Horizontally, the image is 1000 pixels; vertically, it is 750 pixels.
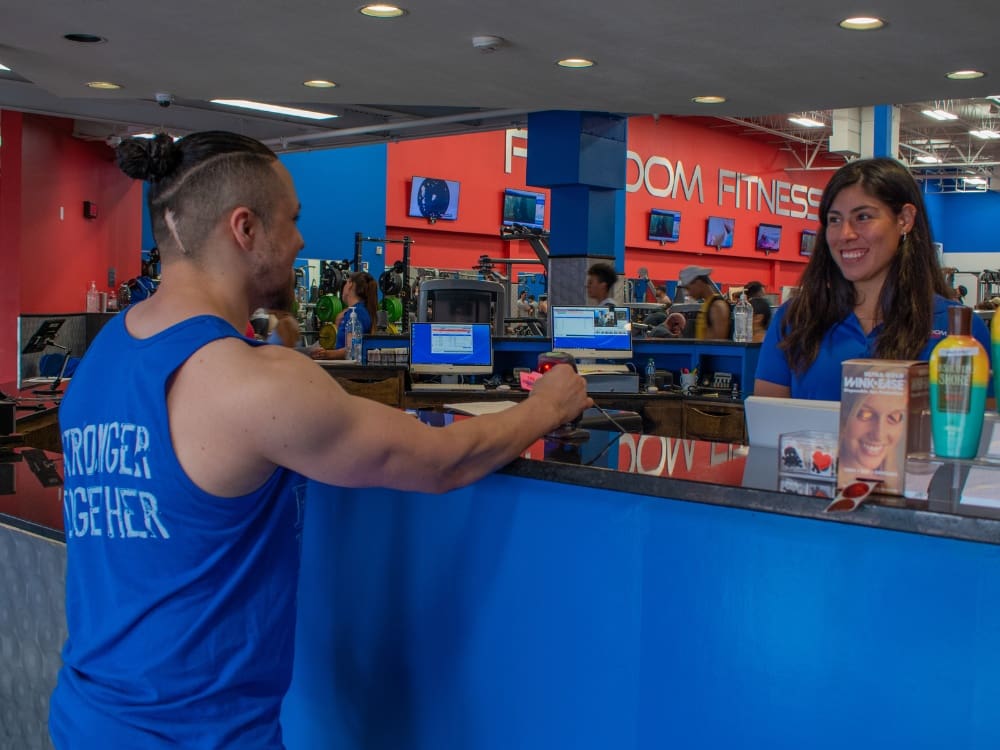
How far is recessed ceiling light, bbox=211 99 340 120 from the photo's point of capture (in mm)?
9445

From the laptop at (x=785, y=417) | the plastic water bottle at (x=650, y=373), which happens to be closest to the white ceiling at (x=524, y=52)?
the plastic water bottle at (x=650, y=373)

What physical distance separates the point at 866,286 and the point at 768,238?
21.5m

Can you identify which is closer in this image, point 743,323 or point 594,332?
point 594,332

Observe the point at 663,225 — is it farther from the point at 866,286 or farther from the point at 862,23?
the point at 866,286

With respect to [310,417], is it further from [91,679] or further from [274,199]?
[91,679]

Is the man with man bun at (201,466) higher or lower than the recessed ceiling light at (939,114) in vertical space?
lower

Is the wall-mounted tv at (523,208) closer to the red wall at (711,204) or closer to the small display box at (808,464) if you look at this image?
the red wall at (711,204)

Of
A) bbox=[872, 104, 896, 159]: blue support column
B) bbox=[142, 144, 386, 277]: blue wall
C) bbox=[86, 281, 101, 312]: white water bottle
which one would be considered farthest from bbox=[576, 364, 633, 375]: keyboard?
bbox=[142, 144, 386, 277]: blue wall

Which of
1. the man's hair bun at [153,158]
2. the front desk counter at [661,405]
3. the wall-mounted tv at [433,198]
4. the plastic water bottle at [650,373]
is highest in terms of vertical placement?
the wall-mounted tv at [433,198]

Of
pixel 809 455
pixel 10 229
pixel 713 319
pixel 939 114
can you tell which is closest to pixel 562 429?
pixel 809 455

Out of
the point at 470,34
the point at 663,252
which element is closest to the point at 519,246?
the point at 663,252

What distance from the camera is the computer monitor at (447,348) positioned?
6.70 m

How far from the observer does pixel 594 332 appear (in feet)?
21.8

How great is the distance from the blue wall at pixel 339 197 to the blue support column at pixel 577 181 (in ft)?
20.1
